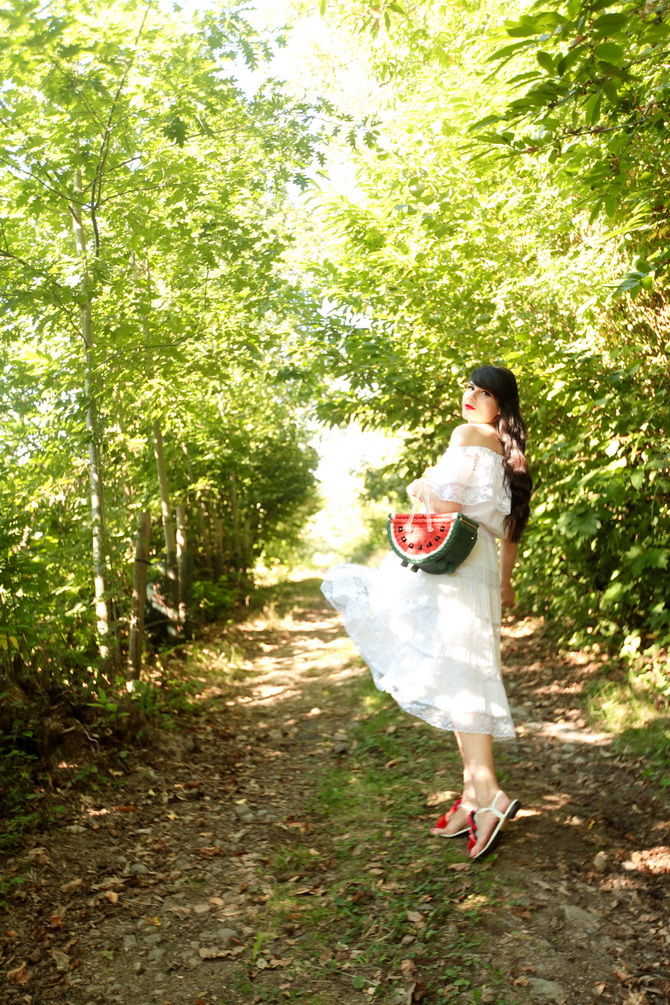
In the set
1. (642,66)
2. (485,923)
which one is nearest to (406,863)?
(485,923)

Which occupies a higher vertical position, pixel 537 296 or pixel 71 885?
pixel 537 296

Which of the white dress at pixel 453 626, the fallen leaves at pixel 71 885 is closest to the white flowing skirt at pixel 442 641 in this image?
the white dress at pixel 453 626

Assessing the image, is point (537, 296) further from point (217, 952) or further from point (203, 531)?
point (203, 531)

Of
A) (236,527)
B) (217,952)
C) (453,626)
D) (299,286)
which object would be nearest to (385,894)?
(217,952)

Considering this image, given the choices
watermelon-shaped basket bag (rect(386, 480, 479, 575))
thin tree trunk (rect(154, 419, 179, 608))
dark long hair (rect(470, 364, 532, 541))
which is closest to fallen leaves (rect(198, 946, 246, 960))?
watermelon-shaped basket bag (rect(386, 480, 479, 575))

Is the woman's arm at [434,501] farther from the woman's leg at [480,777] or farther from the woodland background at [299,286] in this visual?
the woodland background at [299,286]

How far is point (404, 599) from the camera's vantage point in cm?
380

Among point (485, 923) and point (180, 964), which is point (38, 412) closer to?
point (180, 964)

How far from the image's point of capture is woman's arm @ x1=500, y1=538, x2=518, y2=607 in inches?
155

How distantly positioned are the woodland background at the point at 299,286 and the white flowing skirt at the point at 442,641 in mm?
1497

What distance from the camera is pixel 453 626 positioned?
3670 millimetres

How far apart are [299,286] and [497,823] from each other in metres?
4.57

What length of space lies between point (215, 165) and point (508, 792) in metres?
4.67

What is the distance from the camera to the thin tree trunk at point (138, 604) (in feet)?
18.8
